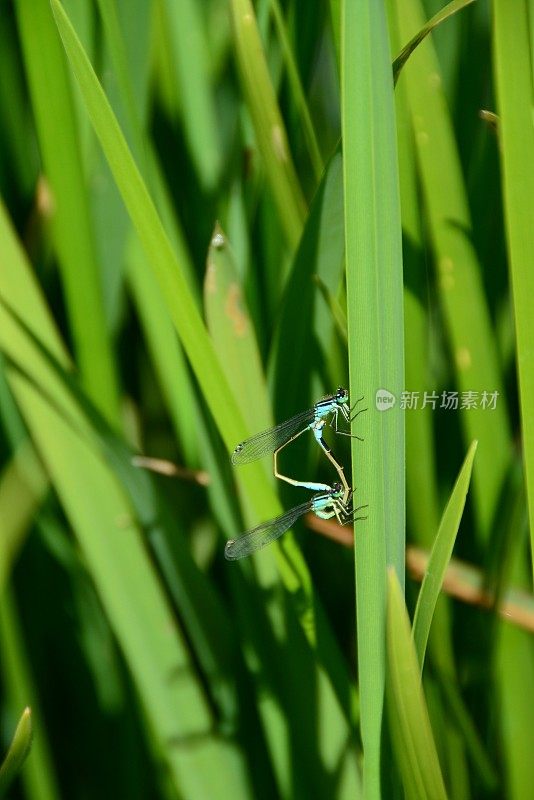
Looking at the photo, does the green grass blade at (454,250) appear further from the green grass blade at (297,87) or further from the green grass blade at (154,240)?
the green grass blade at (154,240)

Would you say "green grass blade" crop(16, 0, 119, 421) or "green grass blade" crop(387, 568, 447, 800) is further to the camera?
"green grass blade" crop(16, 0, 119, 421)

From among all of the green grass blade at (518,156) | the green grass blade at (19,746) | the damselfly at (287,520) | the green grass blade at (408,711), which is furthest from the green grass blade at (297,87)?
the green grass blade at (19,746)

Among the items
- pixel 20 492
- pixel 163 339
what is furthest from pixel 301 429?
pixel 20 492

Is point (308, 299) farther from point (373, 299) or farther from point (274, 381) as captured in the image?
point (373, 299)

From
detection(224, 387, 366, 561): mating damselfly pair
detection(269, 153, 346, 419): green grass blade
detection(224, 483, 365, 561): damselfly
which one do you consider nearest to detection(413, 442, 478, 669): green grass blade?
detection(224, 483, 365, 561): damselfly

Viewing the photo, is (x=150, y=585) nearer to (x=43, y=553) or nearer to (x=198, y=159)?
(x=43, y=553)

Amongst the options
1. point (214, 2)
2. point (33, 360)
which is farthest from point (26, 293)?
point (214, 2)

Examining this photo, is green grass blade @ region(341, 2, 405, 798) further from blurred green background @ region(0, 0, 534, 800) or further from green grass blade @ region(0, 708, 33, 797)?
green grass blade @ region(0, 708, 33, 797)
